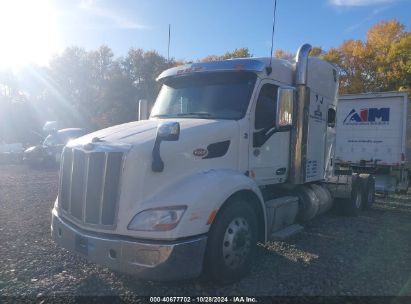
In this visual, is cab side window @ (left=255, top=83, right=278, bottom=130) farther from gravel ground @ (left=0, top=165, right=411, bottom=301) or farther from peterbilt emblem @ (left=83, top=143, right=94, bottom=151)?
peterbilt emblem @ (left=83, top=143, right=94, bottom=151)

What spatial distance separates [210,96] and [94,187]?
220 cm

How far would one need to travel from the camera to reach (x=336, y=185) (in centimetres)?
852

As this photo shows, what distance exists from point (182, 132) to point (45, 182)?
11.1 metres

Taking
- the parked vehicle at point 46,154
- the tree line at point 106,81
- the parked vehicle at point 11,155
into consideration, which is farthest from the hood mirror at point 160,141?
the tree line at point 106,81

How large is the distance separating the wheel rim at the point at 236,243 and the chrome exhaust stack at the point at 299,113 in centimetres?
198

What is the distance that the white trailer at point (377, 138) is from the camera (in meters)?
11.6

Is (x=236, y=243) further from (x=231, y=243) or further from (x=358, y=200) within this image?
(x=358, y=200)

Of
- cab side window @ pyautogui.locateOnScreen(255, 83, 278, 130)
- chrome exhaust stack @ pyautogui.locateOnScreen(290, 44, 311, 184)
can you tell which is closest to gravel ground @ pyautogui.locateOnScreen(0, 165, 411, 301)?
chrome exhaust stack @ pyautogui.locateOnScreen(290, 44, 311, 184)

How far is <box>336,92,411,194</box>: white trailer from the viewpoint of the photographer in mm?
11648

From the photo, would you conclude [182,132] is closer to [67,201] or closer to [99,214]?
[99,214]

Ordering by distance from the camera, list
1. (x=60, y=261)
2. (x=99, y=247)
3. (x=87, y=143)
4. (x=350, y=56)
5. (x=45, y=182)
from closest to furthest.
A: 1. (x=99, y=247)
2. (x=87, y=143)
3. (x=60, y=261)
4. (x=45, y=182)
5. (x=350, y=56)

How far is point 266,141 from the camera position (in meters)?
5.56

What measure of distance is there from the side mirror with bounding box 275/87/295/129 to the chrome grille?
7.33ft

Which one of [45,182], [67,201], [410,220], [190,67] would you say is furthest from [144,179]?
[45,182]
